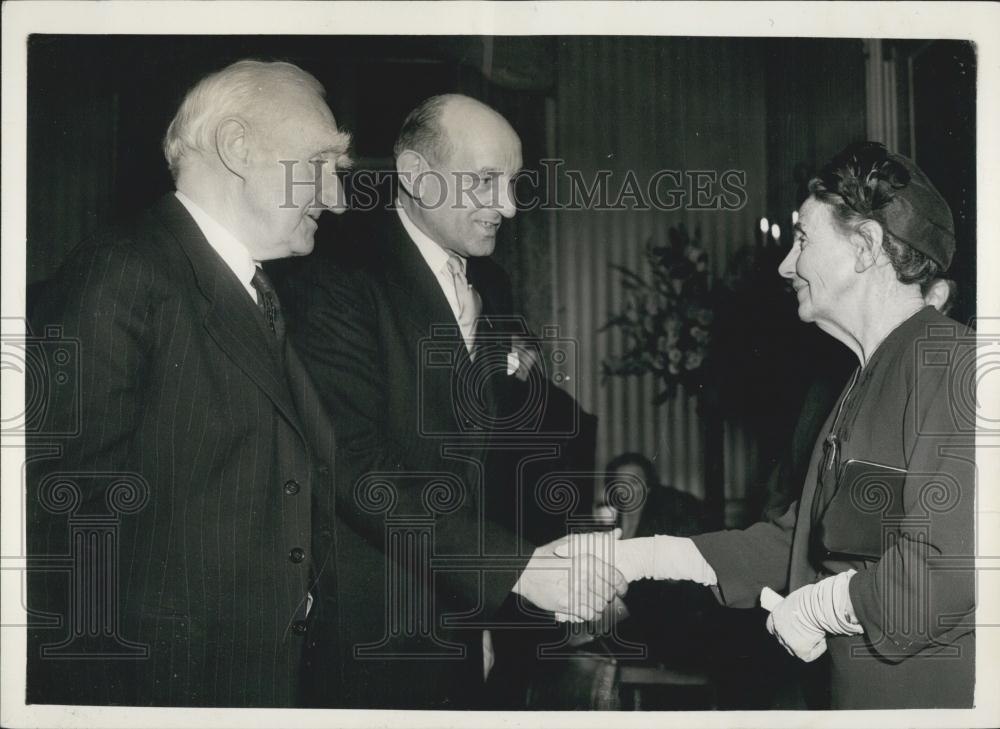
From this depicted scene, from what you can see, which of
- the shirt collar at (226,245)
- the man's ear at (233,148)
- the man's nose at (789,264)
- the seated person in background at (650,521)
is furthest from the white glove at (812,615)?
the man's ear at (233,148)

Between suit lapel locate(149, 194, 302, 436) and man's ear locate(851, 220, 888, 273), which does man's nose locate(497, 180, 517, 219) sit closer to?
suit lapel locate(149, 194, 302, 436)

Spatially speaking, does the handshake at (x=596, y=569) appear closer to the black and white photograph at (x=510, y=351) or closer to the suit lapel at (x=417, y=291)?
the black and white photograph at (x=510, y=351)

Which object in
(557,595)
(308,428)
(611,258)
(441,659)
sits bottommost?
(441,659)

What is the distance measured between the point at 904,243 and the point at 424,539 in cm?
115

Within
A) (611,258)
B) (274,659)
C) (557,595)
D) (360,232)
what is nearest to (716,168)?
(611,258)

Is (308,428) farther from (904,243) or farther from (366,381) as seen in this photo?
(904,243)

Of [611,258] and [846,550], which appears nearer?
[846,550]

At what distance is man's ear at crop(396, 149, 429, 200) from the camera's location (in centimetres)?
204

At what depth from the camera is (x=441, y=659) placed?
204 cm

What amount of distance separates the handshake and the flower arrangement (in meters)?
0.31

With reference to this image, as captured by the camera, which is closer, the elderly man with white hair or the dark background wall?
the elderly man with white hair
